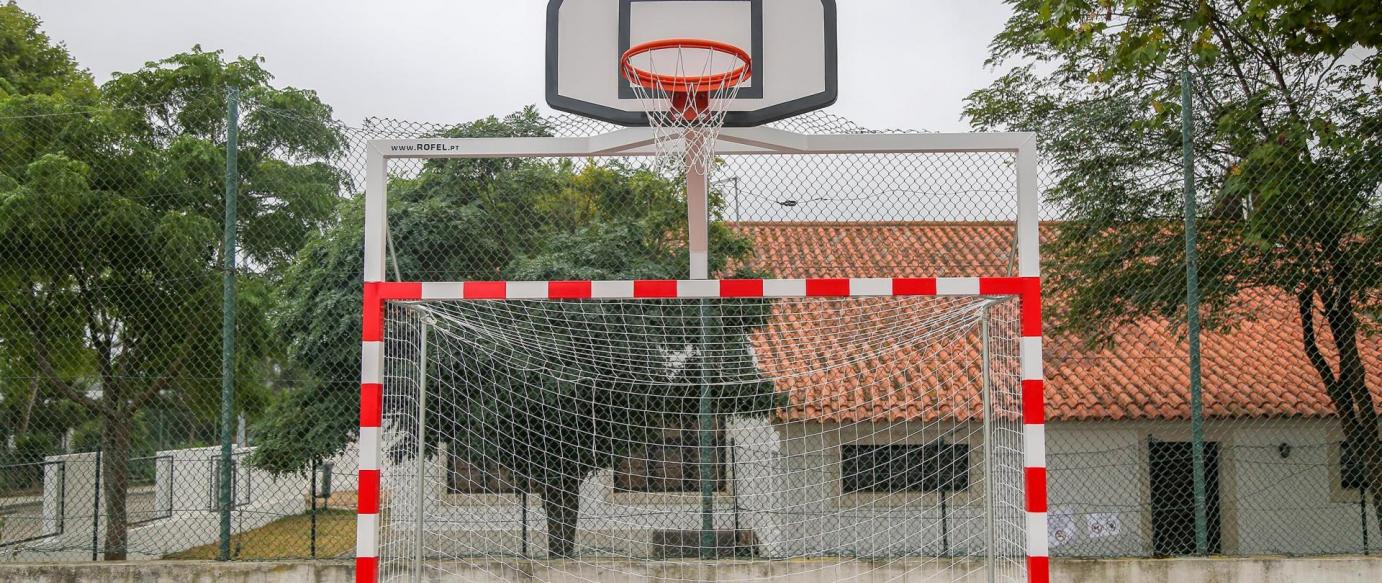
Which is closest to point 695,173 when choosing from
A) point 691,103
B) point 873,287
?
point 691,103

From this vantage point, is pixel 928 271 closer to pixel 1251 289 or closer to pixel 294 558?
pixel 1251 289

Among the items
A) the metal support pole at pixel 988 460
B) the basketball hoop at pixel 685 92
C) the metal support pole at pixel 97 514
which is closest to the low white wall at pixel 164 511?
the metal support pole at pixel 97 514

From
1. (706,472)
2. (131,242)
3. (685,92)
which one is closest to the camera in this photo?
(685,92)

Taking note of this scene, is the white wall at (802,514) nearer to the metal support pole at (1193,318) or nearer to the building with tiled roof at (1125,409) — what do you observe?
the building with tiled roof at (1125,409)

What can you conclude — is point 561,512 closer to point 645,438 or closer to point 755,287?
point 645,438

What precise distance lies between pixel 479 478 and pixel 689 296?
224 cm

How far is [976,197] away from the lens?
518cm

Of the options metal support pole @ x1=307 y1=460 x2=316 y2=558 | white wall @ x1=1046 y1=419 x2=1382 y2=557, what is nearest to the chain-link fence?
metal support pole @ x1=307 y1=460 x2=316 y2=558

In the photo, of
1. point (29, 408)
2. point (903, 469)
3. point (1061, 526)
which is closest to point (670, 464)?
point (903, 469)

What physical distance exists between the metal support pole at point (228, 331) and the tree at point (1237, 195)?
4472 mm

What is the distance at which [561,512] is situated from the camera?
521cm

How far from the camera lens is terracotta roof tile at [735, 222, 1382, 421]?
527 cm

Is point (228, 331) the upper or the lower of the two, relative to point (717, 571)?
upper

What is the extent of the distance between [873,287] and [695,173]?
2.67 ft
